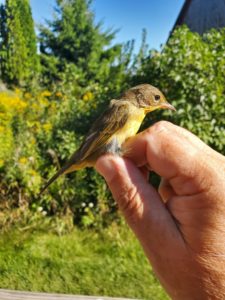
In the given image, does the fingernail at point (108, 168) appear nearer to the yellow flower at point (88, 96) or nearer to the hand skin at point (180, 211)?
the hand skin at point (180, 211)

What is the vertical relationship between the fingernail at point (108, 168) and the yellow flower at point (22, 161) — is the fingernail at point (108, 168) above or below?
above

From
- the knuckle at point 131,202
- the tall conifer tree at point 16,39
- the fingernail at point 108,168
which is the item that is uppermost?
the tall conifer tree at point 16,39

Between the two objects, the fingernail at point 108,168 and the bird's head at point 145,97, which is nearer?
the fingernail at point 108,168

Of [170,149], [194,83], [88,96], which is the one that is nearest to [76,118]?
[88,96]

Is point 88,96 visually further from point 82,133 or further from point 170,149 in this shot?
point 170,149

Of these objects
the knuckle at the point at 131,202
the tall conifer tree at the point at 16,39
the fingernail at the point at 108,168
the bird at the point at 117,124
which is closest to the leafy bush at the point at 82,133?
the tall conifer tree at the point at 16,39

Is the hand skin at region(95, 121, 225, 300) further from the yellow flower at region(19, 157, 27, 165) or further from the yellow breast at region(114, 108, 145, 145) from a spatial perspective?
the yellow flower at region(19, 157, 27, 165)
